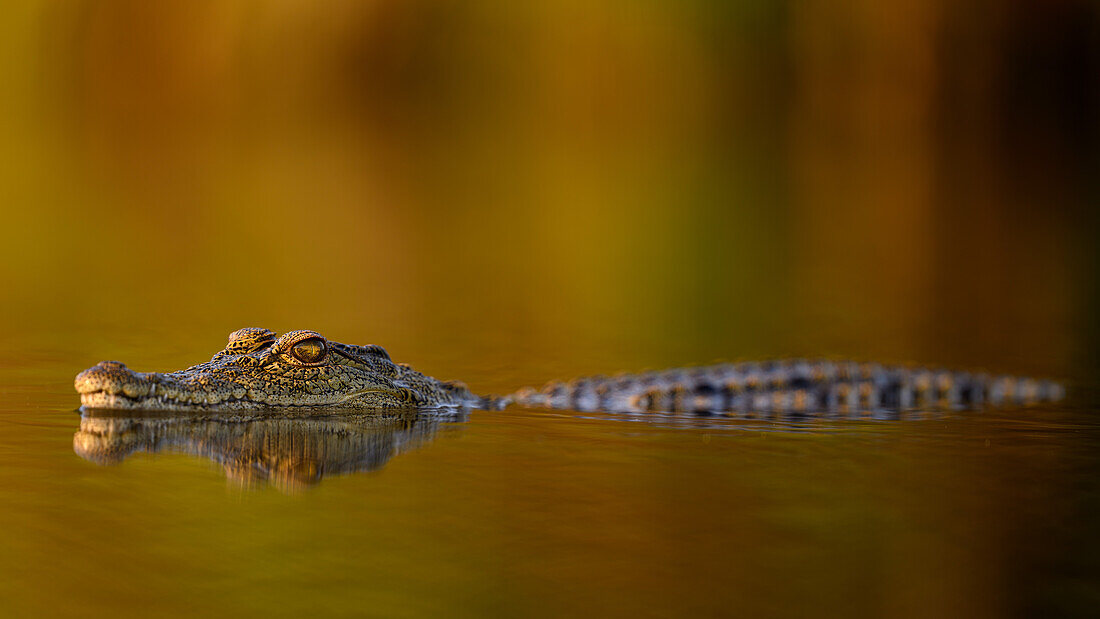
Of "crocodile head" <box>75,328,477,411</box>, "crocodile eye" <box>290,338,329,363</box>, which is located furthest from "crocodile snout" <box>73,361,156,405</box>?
"crocodile eye" <box>290,338,329,363</box>

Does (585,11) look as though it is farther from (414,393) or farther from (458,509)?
(458,509)

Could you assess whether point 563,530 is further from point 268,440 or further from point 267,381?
point 267,381

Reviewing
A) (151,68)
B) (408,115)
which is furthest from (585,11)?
(151,68)

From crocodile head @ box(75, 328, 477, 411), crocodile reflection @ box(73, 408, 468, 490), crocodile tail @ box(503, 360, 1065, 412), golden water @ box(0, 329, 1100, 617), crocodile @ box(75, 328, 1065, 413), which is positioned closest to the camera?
golden water @ box(0, 329, 1100, 617)

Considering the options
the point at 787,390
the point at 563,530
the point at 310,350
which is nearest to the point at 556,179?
the point at 787,390

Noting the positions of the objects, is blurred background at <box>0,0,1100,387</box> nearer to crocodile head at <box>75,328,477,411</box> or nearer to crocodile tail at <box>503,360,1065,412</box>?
crocodile tail at <box>503,360,1065,412</box>

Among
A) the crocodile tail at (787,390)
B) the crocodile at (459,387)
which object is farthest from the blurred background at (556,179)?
the crocodile at (459,387)

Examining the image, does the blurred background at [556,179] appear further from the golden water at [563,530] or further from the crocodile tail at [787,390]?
the golden water at [563,530]
